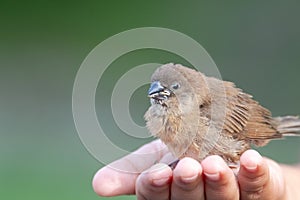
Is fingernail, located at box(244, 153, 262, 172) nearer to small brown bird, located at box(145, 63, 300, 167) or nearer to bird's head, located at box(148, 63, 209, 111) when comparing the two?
small brown bird, located at box(145, 63, 300, 167)

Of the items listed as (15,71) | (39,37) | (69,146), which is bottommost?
(69,146)

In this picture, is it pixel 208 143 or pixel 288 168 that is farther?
pixel 288 168

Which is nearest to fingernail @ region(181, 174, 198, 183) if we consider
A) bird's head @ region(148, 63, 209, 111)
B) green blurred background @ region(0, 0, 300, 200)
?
bird's head @ region(148, 63, 209, 111)

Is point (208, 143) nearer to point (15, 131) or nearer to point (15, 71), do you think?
point (15, 131)

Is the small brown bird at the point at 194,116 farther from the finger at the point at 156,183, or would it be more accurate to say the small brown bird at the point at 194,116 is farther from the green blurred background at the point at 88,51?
the green blurred background at the point at 88,51

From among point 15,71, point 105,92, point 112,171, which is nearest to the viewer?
point 112,171

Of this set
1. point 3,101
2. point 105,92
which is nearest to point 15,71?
point 3,101
